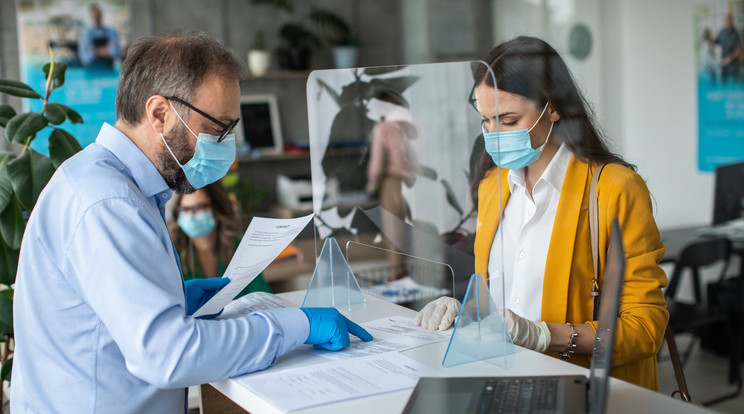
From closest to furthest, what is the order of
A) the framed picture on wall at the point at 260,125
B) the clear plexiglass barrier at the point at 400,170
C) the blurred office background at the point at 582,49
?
the clear plexiglass barrier at the point at 400,170
the blurred office background at the point at 582,49
the framed picture on wall at the point at 260,125

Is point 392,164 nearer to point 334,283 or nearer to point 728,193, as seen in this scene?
point 334,283

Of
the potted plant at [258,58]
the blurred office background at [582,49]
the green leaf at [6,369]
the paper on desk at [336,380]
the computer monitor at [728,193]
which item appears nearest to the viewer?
the paper on desk at [336,380]

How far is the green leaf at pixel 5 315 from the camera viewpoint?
1.91 metres

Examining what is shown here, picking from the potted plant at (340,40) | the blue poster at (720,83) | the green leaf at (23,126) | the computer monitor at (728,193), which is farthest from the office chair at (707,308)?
the potted plant at (340,40)

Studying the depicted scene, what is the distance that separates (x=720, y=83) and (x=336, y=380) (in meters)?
3.10

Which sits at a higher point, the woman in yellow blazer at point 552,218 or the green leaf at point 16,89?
the green leaf at point 16,89

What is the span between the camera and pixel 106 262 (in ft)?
3.62

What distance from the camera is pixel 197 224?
2.79 metres

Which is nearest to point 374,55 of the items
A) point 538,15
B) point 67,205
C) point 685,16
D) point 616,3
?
point 538,15

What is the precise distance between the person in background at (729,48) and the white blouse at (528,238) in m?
2.35

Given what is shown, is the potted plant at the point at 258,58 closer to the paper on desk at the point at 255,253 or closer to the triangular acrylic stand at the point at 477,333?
the paper on desk at the point at 255,253

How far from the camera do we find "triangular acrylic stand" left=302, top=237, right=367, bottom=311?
167 cm

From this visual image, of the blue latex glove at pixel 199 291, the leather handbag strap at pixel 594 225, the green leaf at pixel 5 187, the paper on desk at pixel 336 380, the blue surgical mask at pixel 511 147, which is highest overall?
the blue surgical mask at pixel 511 147

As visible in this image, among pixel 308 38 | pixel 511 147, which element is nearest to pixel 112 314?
pixel 511 147
